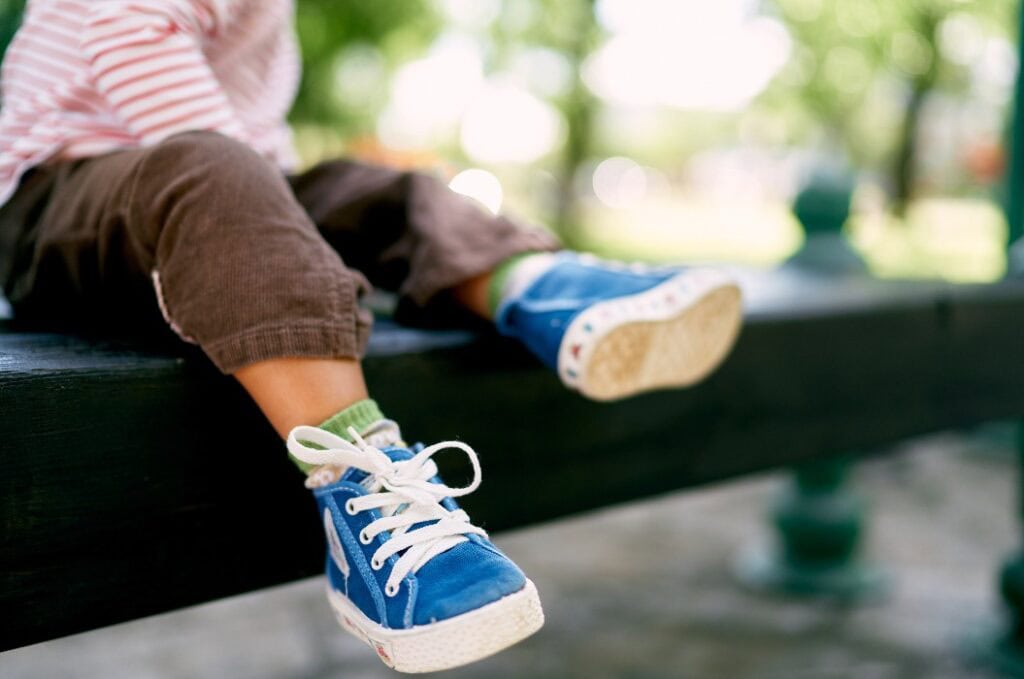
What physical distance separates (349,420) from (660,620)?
1.41 metres

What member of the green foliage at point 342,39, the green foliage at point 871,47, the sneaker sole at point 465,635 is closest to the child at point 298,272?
the sneaker sole at point 465,635

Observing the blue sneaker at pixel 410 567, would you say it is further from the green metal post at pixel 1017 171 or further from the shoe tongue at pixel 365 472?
the green metal post at pixel 1017 171

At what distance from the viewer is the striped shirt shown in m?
1.08

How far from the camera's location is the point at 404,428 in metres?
1.12

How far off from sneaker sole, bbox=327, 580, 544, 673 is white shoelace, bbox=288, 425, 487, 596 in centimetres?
7

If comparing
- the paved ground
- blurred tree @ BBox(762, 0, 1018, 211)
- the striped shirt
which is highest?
the striped shirt

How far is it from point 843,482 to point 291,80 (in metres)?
1.60

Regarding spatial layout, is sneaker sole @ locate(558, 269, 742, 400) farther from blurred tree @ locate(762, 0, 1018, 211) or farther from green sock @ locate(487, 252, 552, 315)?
blurred tree @ locate(762, 0, 1018, 211)

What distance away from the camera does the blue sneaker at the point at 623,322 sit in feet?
3.46

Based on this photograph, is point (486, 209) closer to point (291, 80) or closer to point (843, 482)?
point (291, 80)

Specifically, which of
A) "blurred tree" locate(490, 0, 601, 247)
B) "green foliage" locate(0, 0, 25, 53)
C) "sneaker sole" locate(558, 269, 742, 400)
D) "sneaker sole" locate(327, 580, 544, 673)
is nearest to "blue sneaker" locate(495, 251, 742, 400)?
"sneaker sole" locate(558, 269, 742, 400)

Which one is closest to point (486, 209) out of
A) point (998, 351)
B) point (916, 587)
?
point (998, 351)

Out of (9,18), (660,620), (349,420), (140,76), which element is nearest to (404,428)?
(349,420)

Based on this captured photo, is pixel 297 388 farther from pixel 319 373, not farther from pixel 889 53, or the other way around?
pixel 889 53
